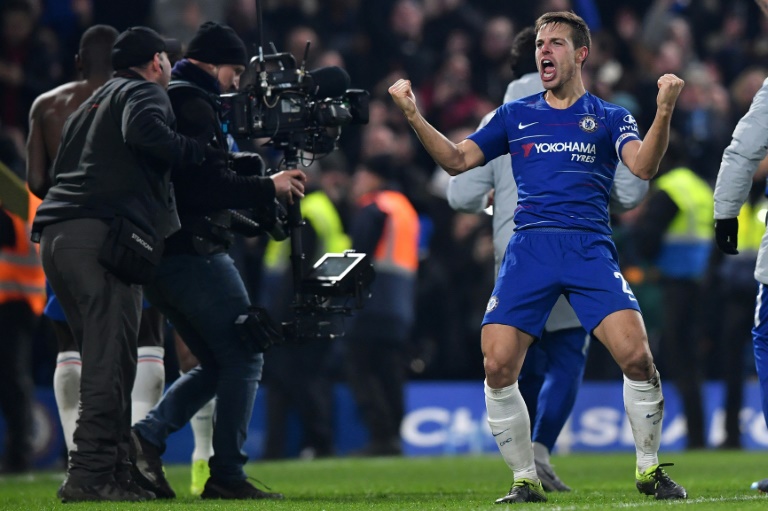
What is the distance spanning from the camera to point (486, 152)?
6344 millimetres

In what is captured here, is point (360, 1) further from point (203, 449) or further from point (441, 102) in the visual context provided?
point (203, 449)

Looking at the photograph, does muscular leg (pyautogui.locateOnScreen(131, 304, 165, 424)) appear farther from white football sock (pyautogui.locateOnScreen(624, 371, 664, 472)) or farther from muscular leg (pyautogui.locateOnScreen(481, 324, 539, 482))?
white football sock (pyautogui.locateOnScreen(624, 371, 664, 472))

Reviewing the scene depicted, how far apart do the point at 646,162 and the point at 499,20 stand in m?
10.8

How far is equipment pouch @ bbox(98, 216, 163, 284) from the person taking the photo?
6.49 m

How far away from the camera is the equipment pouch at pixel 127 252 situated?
21.3 feet

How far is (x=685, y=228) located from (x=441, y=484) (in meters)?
4.61

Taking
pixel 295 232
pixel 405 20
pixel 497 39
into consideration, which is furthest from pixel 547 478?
pixel 497 39

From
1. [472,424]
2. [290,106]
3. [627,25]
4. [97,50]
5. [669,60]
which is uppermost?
[97,50]

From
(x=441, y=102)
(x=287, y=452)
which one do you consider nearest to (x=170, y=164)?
(x=287, y=452)

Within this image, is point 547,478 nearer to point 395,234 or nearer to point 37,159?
point 37,159

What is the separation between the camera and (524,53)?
769cm

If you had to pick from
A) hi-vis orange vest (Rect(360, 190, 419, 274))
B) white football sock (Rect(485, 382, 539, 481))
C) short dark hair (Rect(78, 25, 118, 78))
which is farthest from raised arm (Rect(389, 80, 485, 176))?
hi-vis orange vest (Rect(360, 190, 419, 274))

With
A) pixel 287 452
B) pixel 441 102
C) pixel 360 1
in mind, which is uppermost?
pixel 360 1

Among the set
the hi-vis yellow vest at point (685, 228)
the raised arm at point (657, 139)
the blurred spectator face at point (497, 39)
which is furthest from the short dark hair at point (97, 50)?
the blurred spectator face at point (497, 39)
